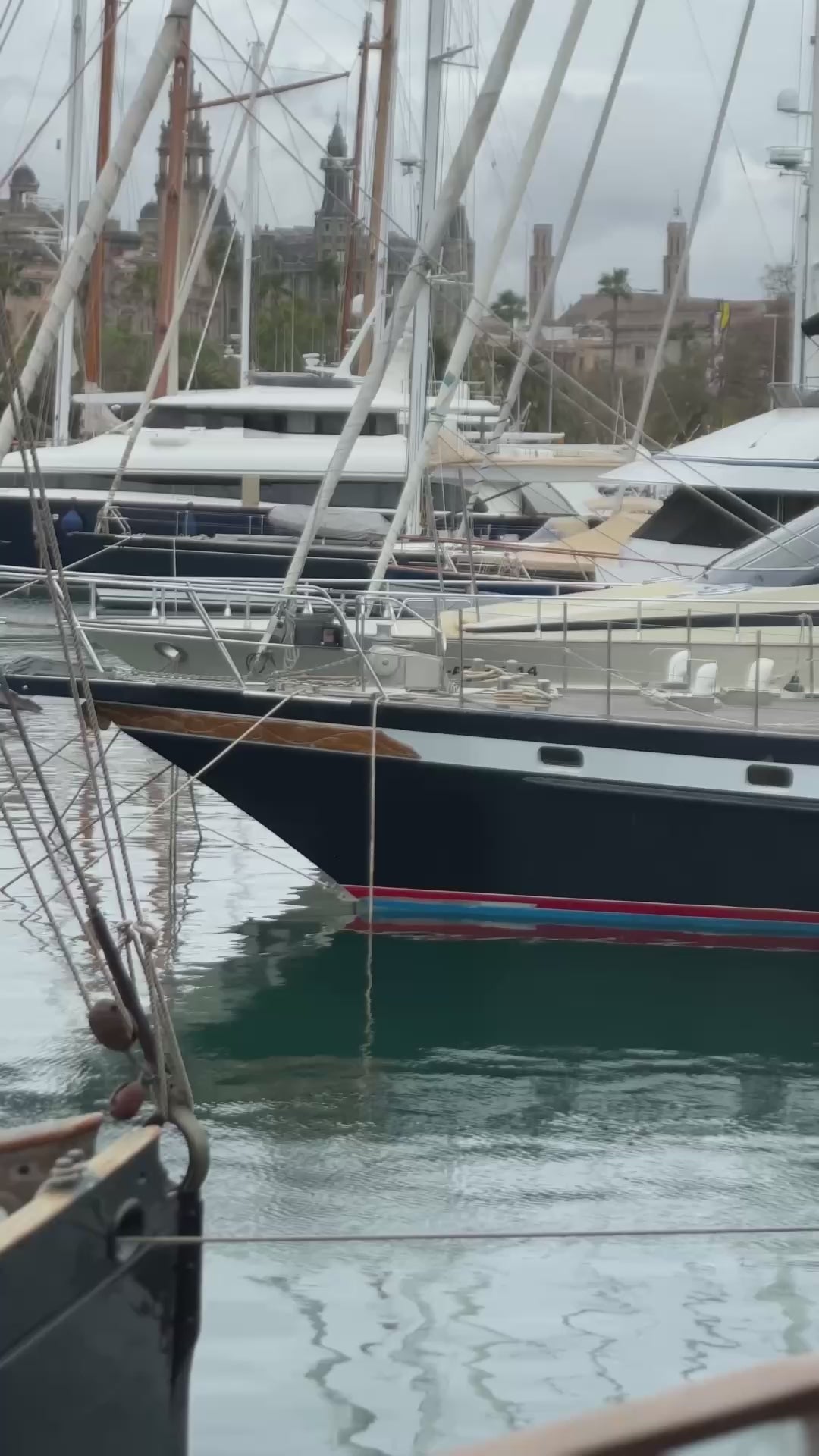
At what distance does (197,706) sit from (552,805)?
2.54 metres

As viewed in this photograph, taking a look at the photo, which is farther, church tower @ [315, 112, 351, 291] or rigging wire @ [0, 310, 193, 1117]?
church tower @ [315, 112, 351, 291]

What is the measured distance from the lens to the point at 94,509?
33219 mm

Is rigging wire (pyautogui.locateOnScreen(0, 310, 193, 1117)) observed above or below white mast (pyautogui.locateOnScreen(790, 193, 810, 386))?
below

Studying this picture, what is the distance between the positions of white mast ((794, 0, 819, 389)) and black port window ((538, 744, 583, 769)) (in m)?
8.88

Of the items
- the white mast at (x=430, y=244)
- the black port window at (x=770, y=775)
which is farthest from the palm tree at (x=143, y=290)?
the black port window at (x=770, y=775)

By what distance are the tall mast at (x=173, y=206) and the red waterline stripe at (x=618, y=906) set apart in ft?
81.8

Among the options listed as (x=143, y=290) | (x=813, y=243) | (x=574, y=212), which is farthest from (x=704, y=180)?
(x=143, y=290)

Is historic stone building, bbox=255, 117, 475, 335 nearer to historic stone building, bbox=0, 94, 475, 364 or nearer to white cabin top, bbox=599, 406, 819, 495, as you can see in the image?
historic stone building, bbox=0, 94, 475, 364

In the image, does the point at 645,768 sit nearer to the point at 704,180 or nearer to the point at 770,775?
the point at 770,775

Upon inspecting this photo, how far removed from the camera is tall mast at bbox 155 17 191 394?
35656 mm

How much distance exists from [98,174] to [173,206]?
215 cm

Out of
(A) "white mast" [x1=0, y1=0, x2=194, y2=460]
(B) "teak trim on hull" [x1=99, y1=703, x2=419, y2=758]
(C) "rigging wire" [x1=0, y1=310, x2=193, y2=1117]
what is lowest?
(B) "teak trim on hull" [x1=99, y1=703, x2=419, y2=758]

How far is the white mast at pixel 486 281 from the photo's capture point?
1416 cm

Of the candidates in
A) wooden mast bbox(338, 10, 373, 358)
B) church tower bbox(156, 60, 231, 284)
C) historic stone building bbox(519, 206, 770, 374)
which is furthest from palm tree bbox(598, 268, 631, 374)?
Result: wooden mast bbox(338, 10, 373, 358)
